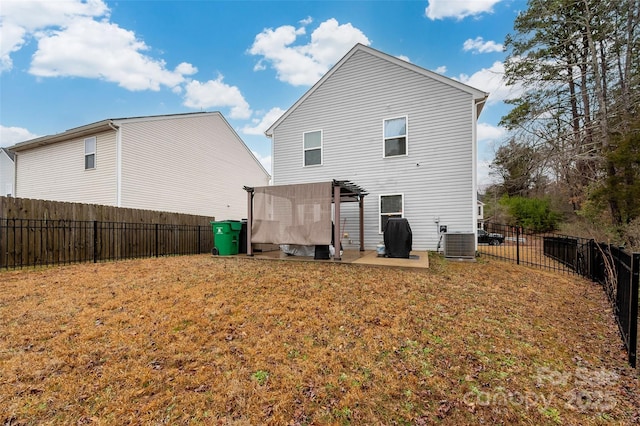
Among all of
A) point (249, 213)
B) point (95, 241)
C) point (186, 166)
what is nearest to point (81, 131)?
point (186, 166)

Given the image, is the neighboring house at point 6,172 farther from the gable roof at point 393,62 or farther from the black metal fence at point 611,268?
the black metal fence at point 611,268

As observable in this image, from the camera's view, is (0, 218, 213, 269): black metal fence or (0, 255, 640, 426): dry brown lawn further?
(0, 218, 213, 269): black metal fence

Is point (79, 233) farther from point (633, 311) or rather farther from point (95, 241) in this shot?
point (633, 311)

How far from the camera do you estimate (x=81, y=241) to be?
25.4 feet

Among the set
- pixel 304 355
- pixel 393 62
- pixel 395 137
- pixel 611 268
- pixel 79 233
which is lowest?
pixel 304 355

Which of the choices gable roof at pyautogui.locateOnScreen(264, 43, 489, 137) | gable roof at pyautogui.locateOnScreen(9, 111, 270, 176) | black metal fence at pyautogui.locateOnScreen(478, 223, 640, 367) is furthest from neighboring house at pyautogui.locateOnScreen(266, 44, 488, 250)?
gable roof at pyautogui.locateOnScreen(9, 111, 270, 176)

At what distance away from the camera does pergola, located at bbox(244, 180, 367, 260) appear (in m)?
7.54

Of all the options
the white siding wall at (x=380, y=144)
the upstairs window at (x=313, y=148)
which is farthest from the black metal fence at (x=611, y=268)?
the upstairs window at (x=313, y=148)

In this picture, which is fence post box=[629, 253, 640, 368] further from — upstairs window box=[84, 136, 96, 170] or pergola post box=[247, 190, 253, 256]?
upstairs window box=[84, 136, 96, 170]

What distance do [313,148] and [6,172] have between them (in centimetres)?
1946

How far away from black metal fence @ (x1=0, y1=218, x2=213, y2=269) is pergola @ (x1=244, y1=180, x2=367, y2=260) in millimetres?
3640

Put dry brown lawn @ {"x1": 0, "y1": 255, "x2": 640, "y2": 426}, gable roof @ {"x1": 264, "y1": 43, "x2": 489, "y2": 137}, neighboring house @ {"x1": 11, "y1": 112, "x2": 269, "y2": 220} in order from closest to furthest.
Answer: dry brown lawn @ {"x1": 0, "y1": 255, "x2": 640, "y2": 426}, gable roof @ {"x1": 264, "y1": 43, "x2": 489, "y2": 137}, neighboring house @ {"x1": 11, "y1": 112, "x2": 269, "y2": 220}

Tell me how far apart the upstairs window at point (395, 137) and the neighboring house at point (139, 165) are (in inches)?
385

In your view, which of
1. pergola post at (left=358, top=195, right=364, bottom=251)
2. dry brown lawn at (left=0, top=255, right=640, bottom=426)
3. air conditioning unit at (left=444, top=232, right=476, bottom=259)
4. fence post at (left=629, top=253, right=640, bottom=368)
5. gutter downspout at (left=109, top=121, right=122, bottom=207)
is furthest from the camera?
gutter downspout at (left=109, top=121, right=122, bottom=207)
